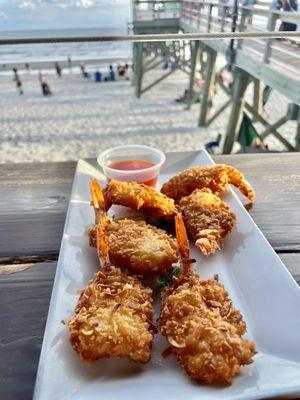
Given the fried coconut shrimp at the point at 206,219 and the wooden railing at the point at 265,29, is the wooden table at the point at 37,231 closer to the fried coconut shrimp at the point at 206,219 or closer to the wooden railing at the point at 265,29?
the fried coconut shrimp at the point at 206,219

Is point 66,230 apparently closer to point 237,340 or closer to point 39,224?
point 39,224

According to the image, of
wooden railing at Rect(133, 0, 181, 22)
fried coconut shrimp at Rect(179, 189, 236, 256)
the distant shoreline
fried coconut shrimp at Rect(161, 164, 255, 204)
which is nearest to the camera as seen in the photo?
fried coconut shrimp at Rect(179, 189, 236, 256)

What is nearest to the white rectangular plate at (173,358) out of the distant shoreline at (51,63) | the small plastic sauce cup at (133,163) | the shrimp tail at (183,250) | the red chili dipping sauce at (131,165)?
the shrimp tail at (183,250)

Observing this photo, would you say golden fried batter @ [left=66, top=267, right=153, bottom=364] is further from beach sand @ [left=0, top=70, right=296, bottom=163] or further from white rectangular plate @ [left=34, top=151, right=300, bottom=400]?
beach sand @ [left=0, top=70, right=296, bottom=163]

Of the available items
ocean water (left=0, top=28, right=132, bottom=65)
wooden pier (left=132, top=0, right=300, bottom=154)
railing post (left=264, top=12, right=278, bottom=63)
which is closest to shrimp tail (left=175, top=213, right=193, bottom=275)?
wooden pier (left=132, top=0, right=300, bottom=154)

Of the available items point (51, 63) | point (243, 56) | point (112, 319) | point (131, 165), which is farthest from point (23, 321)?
point (51, 63)
